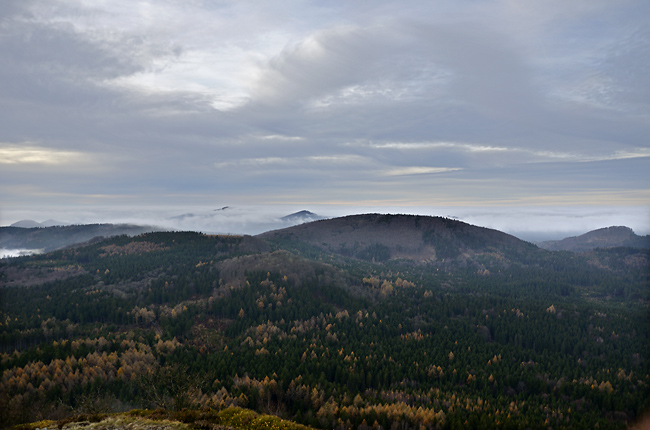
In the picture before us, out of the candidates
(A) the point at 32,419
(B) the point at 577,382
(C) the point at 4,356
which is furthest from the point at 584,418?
(C) the point at 4,356

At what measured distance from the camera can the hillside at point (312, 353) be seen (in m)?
76.4

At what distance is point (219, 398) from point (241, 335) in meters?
53.5

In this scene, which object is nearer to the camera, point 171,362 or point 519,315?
point 171,362

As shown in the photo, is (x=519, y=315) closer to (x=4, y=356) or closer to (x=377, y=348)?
(x=377, y=348)

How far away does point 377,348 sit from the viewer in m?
122

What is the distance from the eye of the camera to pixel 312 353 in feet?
364

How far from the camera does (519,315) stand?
6432 inches

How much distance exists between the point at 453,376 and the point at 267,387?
59.6 meters

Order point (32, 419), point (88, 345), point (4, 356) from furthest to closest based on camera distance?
1. point (88, 345)
2. point (4, 356)
3. point (32, 419)

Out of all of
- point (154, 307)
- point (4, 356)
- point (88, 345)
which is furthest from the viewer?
point (154, 307)

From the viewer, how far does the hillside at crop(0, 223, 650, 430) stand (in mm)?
76375

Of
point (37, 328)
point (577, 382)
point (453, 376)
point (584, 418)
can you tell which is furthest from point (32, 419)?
point (577, 382)

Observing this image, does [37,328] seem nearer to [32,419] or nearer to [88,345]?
[88,345]

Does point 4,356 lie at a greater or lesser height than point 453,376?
greater
